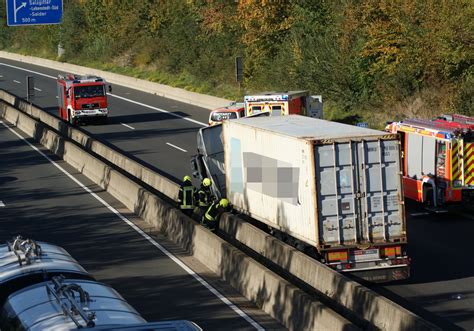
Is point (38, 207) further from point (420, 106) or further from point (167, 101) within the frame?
point (167, 101)

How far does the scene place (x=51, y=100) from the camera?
69.0 metres

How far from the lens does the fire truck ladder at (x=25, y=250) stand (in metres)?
12.7

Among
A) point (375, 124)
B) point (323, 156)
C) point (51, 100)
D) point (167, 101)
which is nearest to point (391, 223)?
point (323, 156)

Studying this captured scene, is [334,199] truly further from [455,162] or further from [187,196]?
[455,162]

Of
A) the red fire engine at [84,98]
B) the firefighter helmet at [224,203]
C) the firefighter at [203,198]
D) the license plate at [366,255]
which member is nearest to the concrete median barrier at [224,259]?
the firefighter at [203,198]

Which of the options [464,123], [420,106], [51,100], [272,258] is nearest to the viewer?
[272,258]

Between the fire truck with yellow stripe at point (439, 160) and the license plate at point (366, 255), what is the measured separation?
6.91 meters

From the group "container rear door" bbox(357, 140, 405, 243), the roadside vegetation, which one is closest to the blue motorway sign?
the roadside vegetation

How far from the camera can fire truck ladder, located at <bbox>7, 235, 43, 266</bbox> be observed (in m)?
12.7

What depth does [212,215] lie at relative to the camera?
2530 centimetres

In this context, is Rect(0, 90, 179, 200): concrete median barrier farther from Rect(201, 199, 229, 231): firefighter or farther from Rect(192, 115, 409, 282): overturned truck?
Rect(192, 115, 409, 282): overturned truck

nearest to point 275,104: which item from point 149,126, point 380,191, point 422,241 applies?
point 149,126

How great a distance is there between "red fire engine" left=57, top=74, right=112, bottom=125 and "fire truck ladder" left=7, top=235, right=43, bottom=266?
129ft

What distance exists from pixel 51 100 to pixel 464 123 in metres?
45.0
